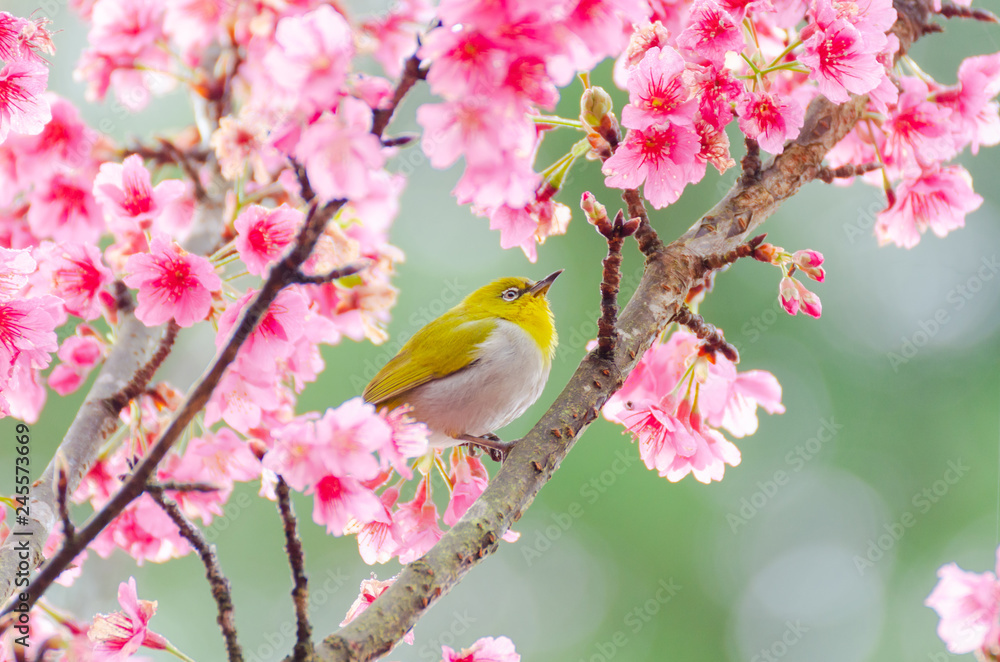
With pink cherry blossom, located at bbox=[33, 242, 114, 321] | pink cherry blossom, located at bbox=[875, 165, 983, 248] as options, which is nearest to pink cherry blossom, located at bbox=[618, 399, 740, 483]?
pink cherry blossom, located at bbox=[875, 165, 983, 248]

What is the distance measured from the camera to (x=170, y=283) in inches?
75.2

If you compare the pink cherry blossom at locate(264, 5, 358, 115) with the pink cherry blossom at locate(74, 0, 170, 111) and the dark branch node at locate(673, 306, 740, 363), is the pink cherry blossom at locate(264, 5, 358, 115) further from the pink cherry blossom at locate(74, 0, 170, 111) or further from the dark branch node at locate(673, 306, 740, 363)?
the pink cherry blossom at locate(74, 0, 170, 111)

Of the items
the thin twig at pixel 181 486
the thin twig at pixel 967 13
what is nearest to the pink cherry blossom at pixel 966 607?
the thin twig at pixel 967 13

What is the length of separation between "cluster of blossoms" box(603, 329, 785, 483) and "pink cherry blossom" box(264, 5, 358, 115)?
3.91 ft

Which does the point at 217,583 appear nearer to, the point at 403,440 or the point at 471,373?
the point at 403,440

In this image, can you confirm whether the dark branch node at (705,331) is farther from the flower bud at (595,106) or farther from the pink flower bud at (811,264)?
the flower bud at (595,106)

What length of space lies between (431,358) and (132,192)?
3.66 ft

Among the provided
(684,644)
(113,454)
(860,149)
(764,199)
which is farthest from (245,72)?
(684,644)

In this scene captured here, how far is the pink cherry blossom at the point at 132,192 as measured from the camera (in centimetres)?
225

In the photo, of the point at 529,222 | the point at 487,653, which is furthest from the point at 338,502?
the point at 529,222

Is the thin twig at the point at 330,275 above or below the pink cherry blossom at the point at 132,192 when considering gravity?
above

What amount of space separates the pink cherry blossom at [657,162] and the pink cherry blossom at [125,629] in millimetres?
1284

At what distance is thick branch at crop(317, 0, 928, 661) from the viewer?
128 cm

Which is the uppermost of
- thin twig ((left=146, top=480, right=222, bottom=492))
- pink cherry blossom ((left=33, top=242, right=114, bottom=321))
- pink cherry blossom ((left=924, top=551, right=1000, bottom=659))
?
thin twig ((left=146, top=480, right=222, bottom=492))
